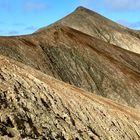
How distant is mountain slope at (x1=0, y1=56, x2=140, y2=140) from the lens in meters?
25.7

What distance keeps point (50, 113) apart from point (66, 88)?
607cm

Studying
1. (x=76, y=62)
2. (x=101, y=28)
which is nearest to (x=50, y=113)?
(x=76, y=62)

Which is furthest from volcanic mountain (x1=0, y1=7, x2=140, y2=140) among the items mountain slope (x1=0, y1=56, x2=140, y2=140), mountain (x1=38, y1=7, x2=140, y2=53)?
mountain (x1=38, y1=7, x2=140, y2=53)

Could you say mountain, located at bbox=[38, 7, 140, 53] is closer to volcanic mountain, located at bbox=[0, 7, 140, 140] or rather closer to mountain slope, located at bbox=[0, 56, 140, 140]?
volcanic mountain, located at bbox=[0, 7, 140, 140]

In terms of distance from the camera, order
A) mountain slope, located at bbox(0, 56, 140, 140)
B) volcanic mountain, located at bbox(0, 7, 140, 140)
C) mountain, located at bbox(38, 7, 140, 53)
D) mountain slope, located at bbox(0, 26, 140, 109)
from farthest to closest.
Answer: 1. mountain, located at bbox(38, 7, 140, 53)
2. mountain slope, located at bbox(0, 26, 140, 109)
3. volcanic mountain, located at bbox(0, 7, 140, 140)
4. mountain slope, located at bbox(0, 56, 140, 140)

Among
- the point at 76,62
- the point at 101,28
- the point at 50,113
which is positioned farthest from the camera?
the point at 101,28

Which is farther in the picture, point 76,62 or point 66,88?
point 76,62

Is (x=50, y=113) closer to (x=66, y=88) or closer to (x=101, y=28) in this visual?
(x=66, y=88)

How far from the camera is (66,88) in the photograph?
3428 cm

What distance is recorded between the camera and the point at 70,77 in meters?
59.5

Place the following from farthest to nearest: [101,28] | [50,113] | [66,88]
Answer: [101,28] < [66,88] < [50,113]

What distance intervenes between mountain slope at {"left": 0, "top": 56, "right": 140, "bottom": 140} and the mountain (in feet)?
282

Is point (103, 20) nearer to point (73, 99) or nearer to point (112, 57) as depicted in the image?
point (112, 57)

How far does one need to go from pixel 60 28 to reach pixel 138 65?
17050 millimetres
